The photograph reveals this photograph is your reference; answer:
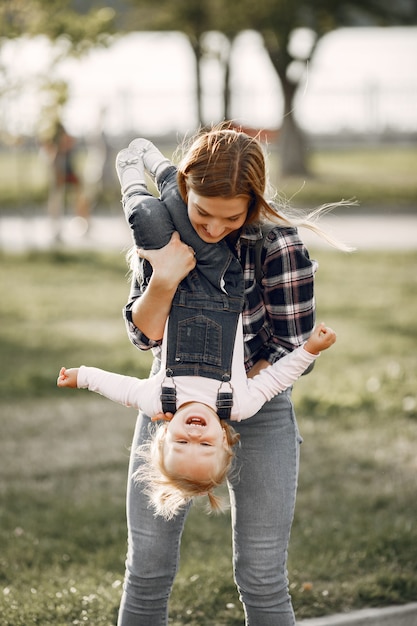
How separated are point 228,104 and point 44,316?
54.6ft

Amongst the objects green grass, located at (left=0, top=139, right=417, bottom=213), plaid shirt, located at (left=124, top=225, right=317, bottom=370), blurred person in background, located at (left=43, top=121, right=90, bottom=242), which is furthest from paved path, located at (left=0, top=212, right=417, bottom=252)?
plaid shirt, located at (left=124, top=225, right=317, bottom=370)

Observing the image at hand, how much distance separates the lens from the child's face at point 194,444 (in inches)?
106

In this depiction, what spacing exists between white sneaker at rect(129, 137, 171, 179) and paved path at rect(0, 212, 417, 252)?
1058 centimetres

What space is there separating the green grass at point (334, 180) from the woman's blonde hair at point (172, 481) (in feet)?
40.9

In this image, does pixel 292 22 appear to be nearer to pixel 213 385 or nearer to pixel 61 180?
pixel 61 180

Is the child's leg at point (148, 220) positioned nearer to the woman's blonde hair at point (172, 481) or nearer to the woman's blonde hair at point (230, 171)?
the woman's blonde hair at point (230, 171)

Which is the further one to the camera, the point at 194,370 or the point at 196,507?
the point at 196,507

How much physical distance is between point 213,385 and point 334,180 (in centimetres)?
1969

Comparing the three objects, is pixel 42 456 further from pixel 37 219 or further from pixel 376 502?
pixel 37 219

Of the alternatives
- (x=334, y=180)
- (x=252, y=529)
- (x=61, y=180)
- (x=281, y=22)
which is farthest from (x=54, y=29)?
(x=334, y=180)

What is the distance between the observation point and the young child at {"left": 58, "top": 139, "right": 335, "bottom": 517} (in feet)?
9.03

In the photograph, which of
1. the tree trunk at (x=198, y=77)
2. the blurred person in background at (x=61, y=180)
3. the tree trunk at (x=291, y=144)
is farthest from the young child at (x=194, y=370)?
the tree trunk at (x=198, y=77)

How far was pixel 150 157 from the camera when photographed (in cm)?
306

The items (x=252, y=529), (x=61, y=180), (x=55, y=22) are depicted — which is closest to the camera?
(x=252, y=529)
